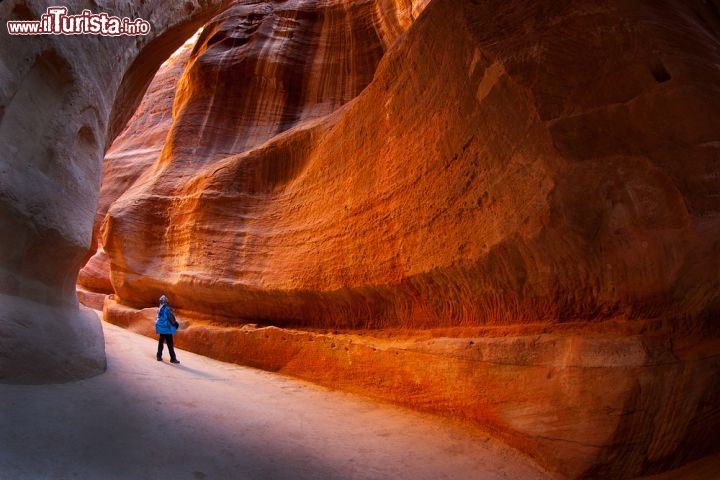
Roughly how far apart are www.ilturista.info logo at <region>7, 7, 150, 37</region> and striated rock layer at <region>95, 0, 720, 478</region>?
8.96 ft

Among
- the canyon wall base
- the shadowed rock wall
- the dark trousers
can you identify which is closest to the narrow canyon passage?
the canyon wall base

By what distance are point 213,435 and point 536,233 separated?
9.46ft

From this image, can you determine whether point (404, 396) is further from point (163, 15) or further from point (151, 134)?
point (151, 134)

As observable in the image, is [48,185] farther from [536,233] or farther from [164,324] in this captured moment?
[536,233]

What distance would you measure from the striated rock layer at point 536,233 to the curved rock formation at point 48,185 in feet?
9.02

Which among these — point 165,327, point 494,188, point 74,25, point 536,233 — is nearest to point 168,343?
point 165,327

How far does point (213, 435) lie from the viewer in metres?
2.95

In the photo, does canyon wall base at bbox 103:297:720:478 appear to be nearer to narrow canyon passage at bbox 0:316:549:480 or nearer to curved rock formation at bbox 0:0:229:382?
narrow canyon passage at bbox 0:316:549:480

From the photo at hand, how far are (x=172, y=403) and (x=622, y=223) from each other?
376 centimetres

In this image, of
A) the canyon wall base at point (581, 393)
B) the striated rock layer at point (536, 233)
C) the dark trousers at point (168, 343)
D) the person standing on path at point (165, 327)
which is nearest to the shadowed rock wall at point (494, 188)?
the striated rock layer at point (536, 233)

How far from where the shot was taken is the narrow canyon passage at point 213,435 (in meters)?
2.23

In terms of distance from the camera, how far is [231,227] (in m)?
7.04

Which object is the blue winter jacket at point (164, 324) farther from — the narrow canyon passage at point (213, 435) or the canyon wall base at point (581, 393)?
the canyon wall base at point (581, 393)

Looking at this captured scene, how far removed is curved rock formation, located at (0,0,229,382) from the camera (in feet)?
9.09
